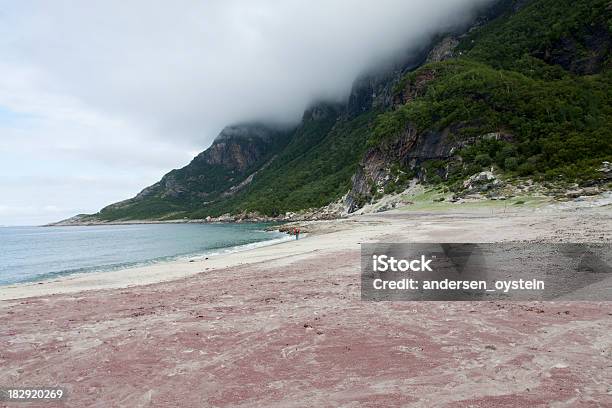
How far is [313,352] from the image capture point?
8258 millimetres

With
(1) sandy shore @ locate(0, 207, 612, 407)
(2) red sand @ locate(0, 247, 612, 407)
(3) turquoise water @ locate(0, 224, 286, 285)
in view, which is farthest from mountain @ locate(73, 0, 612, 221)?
(1) sandy shore @ locate(0, 207, 612, 407)

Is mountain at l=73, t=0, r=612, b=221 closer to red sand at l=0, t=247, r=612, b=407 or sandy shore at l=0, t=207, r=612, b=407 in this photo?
red sand at l=0, t=247, r=612, b=407

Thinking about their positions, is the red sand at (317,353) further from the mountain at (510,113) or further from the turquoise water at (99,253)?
the mountain at (510,113)

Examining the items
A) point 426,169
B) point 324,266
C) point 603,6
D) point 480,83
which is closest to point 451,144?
point 426,169

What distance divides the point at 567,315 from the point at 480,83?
11040cm

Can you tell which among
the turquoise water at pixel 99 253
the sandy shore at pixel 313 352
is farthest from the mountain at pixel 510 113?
the sandy shore at pixel 313 352

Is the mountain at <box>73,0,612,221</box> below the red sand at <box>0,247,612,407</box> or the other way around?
the other way around

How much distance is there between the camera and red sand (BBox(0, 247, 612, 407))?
20.6 feet

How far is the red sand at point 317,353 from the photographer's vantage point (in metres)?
6.29

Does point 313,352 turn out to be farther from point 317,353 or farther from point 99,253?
point 99,253

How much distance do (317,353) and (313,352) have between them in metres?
0.11

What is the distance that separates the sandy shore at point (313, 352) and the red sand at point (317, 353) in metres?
0.04

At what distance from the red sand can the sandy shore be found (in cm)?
4

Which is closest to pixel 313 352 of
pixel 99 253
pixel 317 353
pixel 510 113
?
pixel 317 353
